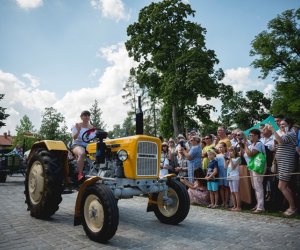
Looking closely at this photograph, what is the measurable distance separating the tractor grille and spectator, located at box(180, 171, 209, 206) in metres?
3.24

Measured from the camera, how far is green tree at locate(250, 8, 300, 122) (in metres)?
32.8

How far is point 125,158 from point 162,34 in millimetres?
22535

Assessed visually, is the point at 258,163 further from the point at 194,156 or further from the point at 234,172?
the point at 194,156

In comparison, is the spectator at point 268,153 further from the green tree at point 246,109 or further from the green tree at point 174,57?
the green tree at point 246,109

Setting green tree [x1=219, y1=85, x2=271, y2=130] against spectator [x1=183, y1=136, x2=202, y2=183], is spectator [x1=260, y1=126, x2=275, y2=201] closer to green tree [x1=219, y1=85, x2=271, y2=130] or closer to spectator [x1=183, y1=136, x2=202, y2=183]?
spectator [x1=183, y1=136, x2=202, y2=183]

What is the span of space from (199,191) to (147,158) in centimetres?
363

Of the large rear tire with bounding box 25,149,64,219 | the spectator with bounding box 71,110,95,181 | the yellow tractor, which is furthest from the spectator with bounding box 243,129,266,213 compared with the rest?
Result: the large rear tire with bounding box 25,149,64,219

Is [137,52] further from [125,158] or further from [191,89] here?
[125,158]

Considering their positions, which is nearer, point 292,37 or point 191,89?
point 191,89

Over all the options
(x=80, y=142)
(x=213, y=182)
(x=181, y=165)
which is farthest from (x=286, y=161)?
(x=80, y=142)

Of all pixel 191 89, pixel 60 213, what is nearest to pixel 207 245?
pixel 60 213

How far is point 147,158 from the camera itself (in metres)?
5.16

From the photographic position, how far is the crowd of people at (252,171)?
6.42m

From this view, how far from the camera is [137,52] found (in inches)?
1100
